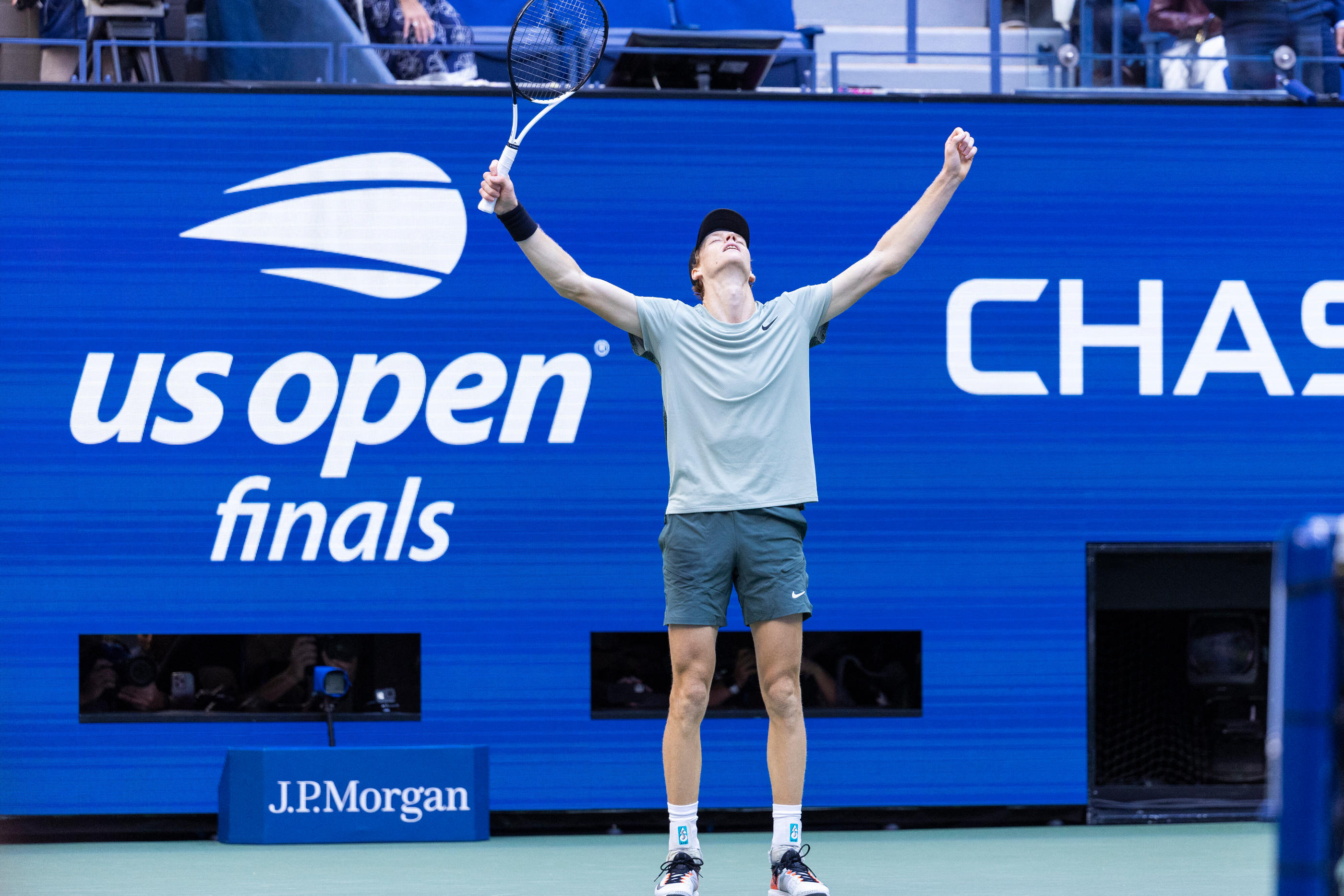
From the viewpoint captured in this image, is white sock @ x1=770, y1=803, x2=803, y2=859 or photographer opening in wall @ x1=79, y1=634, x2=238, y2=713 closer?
white sock @ x1=770, y1=803, x2=803, y2=859

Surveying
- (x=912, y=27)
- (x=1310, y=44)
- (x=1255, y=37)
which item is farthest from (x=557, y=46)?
(x=1310, y=44)

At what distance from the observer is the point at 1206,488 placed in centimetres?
605

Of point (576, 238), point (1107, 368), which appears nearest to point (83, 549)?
point (576, 238)

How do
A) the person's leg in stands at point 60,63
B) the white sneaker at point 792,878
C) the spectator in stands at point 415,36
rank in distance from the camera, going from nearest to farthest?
1. the white sneaker at point 792,878
2. the person's leg in stands at point 60,63
3. the spectator in stands at point 415,36

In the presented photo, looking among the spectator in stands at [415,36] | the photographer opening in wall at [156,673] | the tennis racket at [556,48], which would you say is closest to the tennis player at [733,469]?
the tennis racket at [556,48]

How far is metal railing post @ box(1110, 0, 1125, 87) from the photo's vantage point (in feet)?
21.2

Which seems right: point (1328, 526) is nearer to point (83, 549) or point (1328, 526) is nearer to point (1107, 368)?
point (1107, 368)

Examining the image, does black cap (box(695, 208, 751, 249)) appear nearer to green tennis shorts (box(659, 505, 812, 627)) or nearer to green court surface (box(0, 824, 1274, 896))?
green tennis shorts (box(659, 505, 812, 627))

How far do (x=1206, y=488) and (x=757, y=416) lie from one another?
8.23ft

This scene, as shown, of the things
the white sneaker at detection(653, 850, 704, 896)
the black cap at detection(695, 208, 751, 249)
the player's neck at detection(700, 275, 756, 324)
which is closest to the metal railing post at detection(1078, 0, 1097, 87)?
the black cap at detection(695, 208, 751, 249)

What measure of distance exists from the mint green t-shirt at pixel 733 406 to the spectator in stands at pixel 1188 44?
3105mm

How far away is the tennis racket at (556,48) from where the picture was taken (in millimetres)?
4926

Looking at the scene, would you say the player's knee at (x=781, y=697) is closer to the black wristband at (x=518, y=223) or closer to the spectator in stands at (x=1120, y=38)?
the black wristband at (x=518, y=223)

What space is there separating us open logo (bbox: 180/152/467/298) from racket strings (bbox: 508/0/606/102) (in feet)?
3.28
